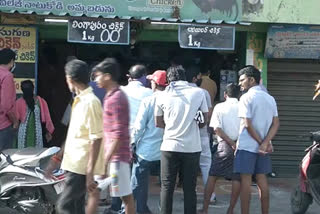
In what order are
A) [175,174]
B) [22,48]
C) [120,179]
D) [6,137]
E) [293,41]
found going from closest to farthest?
[120,179], [175,174], [6,137], [22,48], [293,41]

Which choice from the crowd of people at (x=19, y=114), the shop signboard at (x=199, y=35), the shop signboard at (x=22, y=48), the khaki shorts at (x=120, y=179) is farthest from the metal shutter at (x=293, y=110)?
the khaki shorts at (x=120, y=179)

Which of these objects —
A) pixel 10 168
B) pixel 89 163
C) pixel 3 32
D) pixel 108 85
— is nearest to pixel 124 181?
pixel 89 163

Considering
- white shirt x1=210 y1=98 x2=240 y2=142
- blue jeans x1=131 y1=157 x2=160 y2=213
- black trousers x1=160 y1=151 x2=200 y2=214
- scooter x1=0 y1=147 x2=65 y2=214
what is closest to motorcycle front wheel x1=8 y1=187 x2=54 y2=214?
scooter x1=0 y1=147 x2=65 y2=214

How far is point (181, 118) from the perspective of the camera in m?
6.81

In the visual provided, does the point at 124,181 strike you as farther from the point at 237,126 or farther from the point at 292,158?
the point at 292,158

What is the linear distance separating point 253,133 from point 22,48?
14.2 feet

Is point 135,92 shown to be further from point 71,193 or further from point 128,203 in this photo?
point 71,193

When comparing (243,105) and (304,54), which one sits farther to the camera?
(304,54)

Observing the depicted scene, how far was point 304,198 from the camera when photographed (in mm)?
7777

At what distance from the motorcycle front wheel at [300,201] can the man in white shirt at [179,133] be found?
1.62 m

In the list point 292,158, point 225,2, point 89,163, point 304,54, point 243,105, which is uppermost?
point 225,2

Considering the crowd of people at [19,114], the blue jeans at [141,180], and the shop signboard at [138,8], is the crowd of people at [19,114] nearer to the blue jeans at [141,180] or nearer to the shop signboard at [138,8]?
the shop signboard at [138,8]

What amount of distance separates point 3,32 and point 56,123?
2.21m

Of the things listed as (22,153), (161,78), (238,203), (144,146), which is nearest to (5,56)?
(22,153)
